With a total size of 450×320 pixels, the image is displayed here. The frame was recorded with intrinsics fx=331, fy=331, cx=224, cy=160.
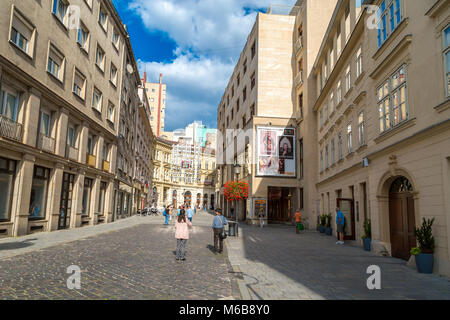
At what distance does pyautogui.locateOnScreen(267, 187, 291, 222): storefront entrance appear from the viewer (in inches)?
1367

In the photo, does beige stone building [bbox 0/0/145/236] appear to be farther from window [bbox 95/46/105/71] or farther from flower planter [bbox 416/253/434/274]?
flower planter [bbox 416/253/434/274]

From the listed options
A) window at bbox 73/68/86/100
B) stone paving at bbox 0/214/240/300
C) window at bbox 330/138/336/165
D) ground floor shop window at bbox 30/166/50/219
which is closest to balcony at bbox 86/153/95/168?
window at bbox 73/68/86/100

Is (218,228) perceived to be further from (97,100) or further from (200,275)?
(97,100)

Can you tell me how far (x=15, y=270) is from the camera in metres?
7.64

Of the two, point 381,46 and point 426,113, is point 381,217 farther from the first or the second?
point 381,46

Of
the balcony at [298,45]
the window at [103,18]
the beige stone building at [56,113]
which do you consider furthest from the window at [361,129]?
the window at [103,18]

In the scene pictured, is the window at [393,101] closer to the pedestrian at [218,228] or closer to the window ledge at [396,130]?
the window ledge at [396,130]

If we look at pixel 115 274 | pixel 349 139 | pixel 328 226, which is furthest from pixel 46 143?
pixel 328 226

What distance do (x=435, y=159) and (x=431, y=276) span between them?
3063 millimetres

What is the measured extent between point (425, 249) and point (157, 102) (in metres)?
94.4

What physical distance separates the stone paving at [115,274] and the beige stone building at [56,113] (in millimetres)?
4221

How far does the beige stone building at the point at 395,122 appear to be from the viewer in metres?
8.80

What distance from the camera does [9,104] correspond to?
14.3 metres

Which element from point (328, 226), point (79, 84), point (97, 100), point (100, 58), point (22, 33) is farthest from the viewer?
point (100, 58)
